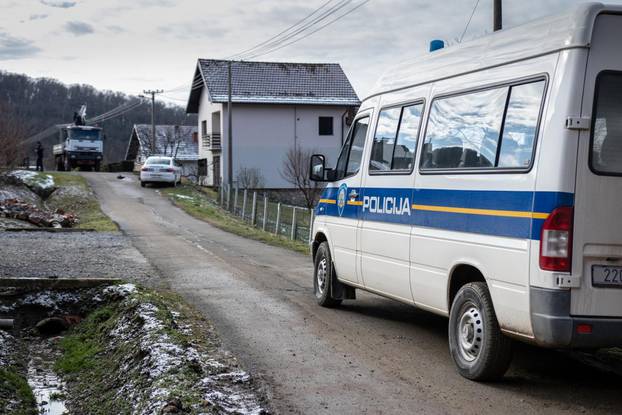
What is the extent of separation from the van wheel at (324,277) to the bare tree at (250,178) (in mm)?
37708

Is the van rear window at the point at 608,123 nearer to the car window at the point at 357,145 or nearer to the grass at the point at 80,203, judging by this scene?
the car window at the point at 357,145

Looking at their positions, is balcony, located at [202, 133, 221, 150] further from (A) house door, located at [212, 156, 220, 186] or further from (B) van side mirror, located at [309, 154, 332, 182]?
(B) van side mirror, located at [309, 154, 332, 182]

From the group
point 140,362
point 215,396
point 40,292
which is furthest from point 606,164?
point 40,292

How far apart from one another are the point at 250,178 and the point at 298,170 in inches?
202

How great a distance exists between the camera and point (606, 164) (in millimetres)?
5816

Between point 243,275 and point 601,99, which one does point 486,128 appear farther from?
point 243,275

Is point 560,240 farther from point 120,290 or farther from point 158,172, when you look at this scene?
point 158,172

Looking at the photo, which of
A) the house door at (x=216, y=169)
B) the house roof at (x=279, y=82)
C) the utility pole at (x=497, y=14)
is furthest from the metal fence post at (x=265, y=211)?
the house door at (x=216, y=169)

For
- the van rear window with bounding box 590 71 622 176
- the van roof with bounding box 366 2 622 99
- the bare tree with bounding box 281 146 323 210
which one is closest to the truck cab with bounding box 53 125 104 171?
the bare tree with bounding box 281 146 323 210

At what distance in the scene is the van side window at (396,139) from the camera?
8.15m

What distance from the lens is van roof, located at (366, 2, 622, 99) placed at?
19.1ft

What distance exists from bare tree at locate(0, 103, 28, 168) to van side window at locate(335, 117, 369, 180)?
26672 mm

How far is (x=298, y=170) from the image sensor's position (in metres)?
46.8

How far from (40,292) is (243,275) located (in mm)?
3442
